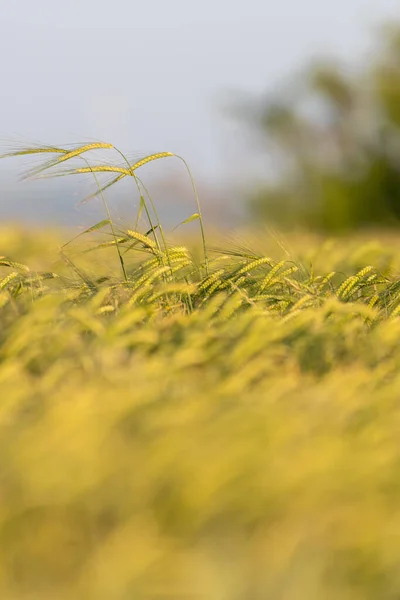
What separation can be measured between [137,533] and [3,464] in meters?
0.36

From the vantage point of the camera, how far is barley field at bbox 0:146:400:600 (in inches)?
61.4

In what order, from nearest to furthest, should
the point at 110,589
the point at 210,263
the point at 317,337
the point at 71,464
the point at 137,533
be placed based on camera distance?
the point at 110,589 < the point at 137,533 < the point at 71,464 < the point at 317,337 < the point at 210,263

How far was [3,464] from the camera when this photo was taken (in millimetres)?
1819

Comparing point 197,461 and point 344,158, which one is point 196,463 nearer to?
point 197,461

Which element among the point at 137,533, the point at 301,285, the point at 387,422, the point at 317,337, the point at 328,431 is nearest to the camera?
the point at 137,533

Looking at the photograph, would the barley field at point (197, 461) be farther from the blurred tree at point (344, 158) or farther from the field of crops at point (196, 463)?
the blurred tree at point (344, 158)

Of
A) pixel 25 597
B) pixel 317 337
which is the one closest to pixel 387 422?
pixel 317 337

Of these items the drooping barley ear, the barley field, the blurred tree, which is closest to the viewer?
the barley field

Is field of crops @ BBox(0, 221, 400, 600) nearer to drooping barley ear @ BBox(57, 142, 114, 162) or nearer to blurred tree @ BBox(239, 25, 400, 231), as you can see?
drooping barley ear @ BBox(57, 142, 114, 162)

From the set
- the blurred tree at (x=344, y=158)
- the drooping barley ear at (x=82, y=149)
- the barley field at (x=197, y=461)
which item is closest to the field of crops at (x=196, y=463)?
the barley field at (x=197, y=461)

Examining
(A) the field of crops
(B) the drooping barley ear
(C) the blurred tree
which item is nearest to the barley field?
(A) the field of crops

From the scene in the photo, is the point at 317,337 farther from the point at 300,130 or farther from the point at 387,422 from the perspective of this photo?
the point at 300,130

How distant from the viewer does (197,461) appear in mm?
1793

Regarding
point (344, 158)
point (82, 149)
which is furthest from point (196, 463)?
point (344, 158)
